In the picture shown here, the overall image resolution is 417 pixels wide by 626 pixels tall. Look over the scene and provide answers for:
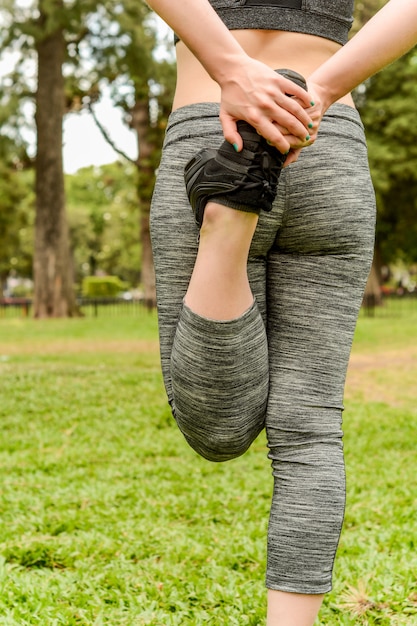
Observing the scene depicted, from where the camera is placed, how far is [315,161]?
62.2 inches

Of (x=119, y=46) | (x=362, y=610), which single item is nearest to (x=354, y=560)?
(x=362, y=610)

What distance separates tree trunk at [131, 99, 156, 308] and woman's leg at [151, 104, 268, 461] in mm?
16993

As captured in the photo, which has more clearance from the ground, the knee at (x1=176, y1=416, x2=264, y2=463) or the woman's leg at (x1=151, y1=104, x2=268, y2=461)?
the woman's leg at (x1=151, y1=104, x2=268, y2=461)

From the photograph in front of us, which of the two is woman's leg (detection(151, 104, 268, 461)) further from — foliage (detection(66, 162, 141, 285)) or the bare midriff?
foliage (detection(66, 162, 141, 285))

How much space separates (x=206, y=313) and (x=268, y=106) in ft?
1.36

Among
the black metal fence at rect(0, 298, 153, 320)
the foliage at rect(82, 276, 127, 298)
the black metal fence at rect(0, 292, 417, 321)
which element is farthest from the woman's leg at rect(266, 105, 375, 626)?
the foliage at rect(82, 276, 127, 298)

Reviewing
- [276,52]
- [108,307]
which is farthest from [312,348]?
[108,307]

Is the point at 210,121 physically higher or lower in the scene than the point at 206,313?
higher

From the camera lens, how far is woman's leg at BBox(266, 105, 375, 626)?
1.54 m

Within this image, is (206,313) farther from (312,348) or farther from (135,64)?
(135,64)

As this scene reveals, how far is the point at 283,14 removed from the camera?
1.61 metres

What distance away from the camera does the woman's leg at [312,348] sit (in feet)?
5.06

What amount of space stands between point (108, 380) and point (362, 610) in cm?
583

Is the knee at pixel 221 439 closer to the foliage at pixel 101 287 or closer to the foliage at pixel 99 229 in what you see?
the foliage at pixel 99 229
